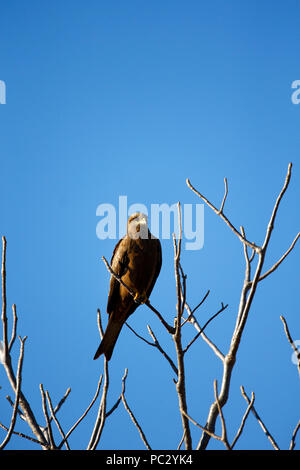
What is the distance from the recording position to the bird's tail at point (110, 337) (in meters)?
4.36

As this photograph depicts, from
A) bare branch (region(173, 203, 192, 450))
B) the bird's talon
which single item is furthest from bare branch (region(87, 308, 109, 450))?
the bird's talon

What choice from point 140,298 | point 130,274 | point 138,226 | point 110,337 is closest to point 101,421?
point 110,337

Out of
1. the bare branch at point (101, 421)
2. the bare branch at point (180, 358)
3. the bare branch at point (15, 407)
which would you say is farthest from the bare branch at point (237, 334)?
the bare branch at point (15, 407)

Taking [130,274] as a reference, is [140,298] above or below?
below

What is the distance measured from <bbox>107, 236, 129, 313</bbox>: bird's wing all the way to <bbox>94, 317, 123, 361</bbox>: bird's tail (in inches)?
7.4

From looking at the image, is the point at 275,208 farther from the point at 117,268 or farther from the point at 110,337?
the point at 117,268

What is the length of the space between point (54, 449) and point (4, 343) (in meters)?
0.64

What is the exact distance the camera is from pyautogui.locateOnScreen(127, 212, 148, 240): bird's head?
5242mm

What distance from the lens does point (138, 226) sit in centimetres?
533

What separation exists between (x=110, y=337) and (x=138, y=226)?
1.31 meters

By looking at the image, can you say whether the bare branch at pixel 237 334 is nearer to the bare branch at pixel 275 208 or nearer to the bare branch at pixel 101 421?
the bare branch at pixel 275 208
